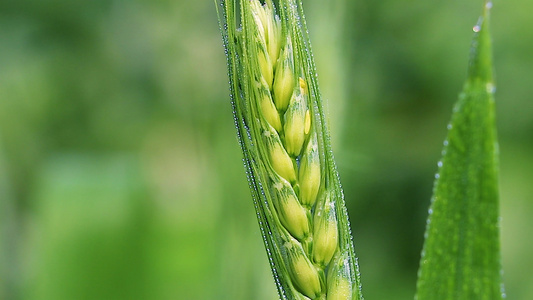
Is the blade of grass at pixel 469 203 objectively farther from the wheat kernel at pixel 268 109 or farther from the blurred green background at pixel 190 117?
the blurred green background at pixel 190 117

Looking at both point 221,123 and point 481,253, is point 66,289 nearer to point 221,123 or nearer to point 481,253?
point 221,123

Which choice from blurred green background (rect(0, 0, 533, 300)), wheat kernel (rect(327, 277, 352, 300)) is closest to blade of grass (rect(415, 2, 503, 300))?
wheat kernel (rect(327, 277, 352, 300))

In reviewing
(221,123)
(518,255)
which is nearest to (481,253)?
(221,123)

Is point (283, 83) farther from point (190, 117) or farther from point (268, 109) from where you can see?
point (190, 117)

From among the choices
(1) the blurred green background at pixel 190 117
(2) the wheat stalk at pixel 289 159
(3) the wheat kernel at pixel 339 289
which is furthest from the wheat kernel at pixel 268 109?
(1) the blurred green background at pixel 190 117

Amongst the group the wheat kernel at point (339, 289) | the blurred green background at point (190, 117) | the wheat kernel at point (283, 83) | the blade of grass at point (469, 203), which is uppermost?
the blurred green background at point (190, 117)

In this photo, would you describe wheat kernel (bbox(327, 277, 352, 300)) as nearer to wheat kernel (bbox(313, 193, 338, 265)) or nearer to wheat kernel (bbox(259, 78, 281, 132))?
wheat kernel (bbox(313, 193, 338, 265))

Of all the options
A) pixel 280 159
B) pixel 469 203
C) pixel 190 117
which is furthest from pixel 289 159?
pixel 190 117
